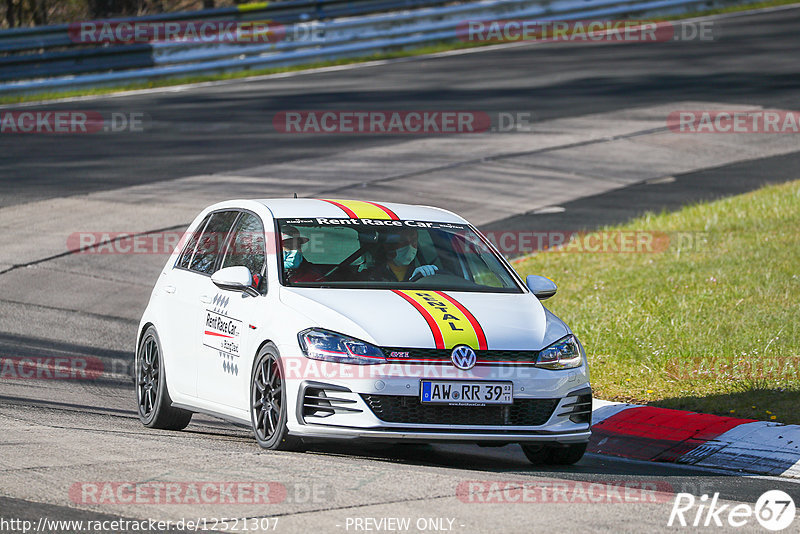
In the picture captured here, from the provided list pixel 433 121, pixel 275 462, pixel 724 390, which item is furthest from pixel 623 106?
pixel 275 462

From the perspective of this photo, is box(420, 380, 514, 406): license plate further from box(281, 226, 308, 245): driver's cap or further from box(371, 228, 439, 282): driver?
box(281, 226, 308, 245): driver's cap

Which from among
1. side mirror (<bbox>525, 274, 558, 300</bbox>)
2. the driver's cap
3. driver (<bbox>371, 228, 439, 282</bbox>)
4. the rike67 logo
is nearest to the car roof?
the driver's cap

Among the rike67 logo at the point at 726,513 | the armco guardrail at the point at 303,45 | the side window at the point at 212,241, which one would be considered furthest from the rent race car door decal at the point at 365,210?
the armco guardrail at the point at 303,45

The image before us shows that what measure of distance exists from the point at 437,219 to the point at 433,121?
1522 centimetres

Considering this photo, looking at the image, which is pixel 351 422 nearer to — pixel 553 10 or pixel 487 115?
pixel 487 115

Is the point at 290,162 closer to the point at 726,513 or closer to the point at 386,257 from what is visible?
the point at 386,257

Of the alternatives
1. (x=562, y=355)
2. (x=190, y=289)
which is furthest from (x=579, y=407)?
(x=190, y=289)

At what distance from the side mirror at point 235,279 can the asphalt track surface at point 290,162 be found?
0.97 metres

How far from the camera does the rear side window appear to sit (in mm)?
8328

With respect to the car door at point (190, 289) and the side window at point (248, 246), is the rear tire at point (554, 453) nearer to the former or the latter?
the side window at point (248, 246)

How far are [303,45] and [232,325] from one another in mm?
22355

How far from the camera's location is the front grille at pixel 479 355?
7203mm

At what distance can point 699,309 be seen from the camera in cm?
1178

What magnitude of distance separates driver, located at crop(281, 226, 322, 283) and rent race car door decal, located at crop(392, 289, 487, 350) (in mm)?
627
